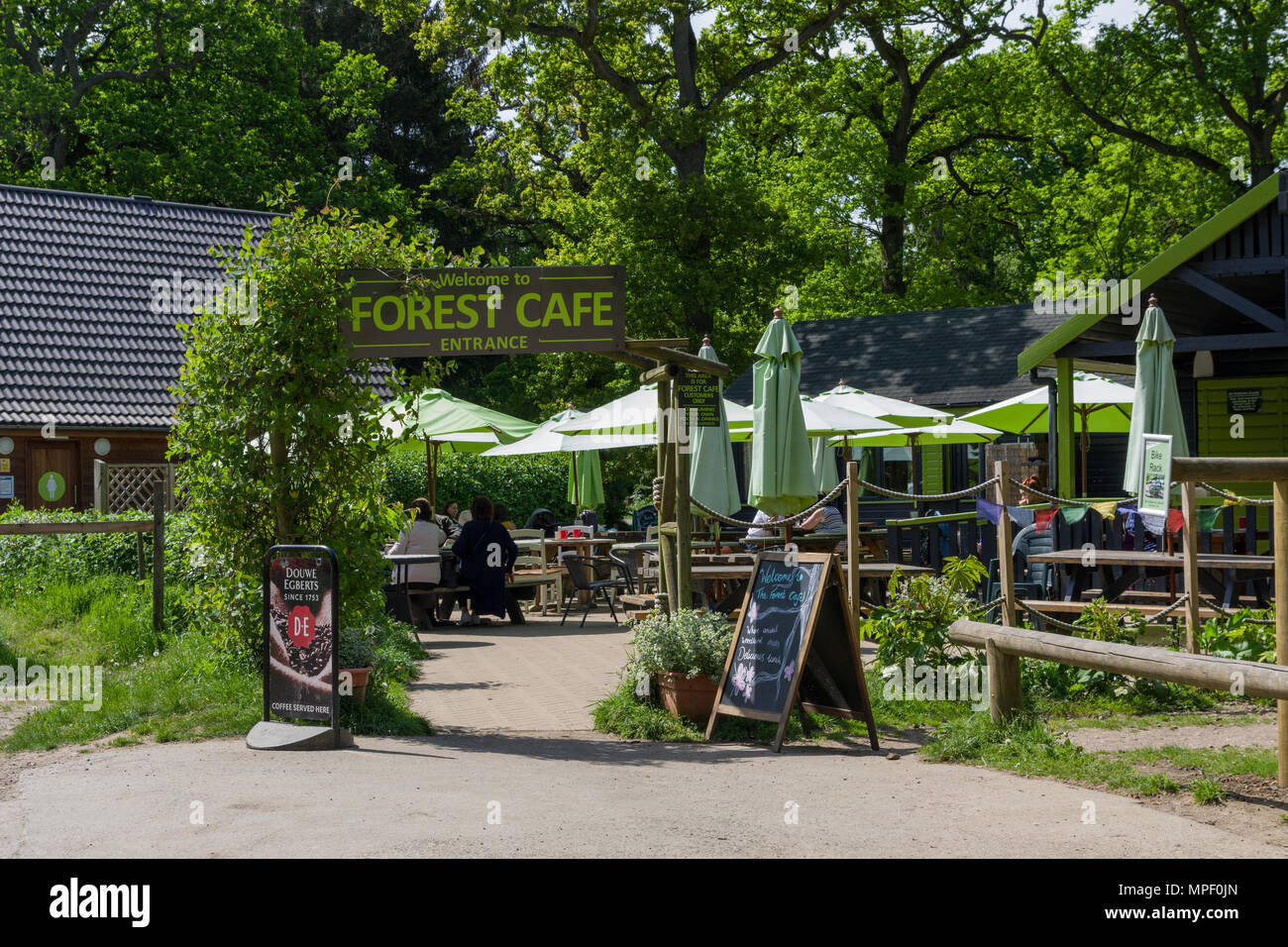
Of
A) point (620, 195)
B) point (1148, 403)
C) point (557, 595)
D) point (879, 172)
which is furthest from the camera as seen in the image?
point (879, 172)

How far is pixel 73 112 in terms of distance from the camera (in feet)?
108

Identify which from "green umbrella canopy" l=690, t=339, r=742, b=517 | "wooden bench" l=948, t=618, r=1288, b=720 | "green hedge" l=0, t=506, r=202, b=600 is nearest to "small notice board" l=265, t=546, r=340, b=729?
"wooden bench" l=948, t=618, r=1288, b=720

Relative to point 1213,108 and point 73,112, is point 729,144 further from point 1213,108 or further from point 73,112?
point 73,112

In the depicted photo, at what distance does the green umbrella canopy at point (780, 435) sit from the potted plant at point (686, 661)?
2345 mm

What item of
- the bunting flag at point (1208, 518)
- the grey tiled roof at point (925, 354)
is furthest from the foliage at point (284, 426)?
the grey tiled roof at point (925, 354)

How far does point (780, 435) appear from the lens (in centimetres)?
1138

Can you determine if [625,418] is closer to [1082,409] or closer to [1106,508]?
[1106,508]

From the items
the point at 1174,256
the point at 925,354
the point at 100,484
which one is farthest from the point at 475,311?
the point at 925,354

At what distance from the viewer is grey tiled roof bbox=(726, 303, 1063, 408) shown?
25359 millimetres

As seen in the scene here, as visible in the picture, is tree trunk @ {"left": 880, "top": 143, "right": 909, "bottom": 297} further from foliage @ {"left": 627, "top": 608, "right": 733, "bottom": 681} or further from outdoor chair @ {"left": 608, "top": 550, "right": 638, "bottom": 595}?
foliage @ {"left": 627, "top": 608, "right": 733, "bottom": 681}

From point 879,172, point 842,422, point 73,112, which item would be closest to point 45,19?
point 73,112

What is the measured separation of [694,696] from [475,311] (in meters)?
3.04

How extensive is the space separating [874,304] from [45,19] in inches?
890

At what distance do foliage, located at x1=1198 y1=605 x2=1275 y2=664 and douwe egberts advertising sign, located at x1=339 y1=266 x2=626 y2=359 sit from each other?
4.66m
